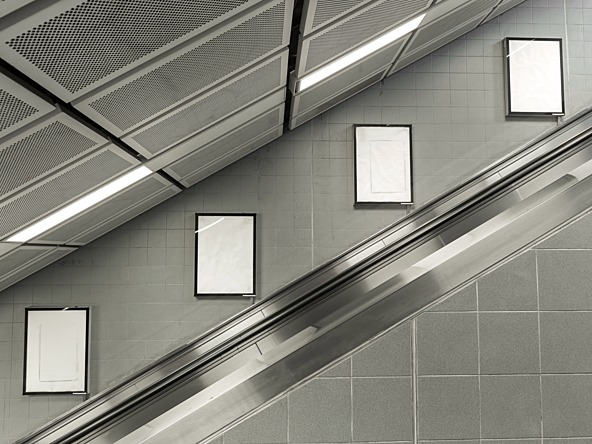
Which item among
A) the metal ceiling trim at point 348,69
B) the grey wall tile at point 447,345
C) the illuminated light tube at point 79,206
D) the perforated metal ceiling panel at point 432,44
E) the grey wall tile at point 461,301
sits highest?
the perforated metal ceiling panel at point 432,44

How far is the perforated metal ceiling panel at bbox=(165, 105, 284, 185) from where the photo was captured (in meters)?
3.47

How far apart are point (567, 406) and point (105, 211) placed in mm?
2587

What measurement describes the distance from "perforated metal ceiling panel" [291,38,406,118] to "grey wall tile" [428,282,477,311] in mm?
1417

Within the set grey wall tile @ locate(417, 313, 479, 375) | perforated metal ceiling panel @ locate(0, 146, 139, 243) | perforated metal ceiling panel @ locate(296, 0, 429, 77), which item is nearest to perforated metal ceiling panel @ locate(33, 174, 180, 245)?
perforated metal ceiling panel @ locate(0, 146, 139, 243)

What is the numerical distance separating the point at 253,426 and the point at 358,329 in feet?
2.13

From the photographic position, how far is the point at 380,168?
4305mm

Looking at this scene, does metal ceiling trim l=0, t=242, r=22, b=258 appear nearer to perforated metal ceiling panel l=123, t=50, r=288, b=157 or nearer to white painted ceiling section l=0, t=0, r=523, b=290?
→ white painted ceiling section l=0, t=0, r=523, b=290

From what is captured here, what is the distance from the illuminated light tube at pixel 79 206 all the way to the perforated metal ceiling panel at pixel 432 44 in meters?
1.90

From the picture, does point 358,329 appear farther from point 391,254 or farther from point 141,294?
point 141,294

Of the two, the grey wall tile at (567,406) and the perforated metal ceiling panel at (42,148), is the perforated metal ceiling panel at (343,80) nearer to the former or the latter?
the perforated metal ceiling panel at (42,148)

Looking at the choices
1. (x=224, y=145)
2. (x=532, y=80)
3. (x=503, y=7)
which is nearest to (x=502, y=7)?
(x=503, y=7)

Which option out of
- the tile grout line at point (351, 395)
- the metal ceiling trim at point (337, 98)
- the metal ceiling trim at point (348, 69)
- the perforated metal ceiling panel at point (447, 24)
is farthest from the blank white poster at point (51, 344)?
the perforated metal ceiling panel at point (447, 24)

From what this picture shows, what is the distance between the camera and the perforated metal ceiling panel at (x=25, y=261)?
3389 mm

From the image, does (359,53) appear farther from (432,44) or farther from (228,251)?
(228,251)
